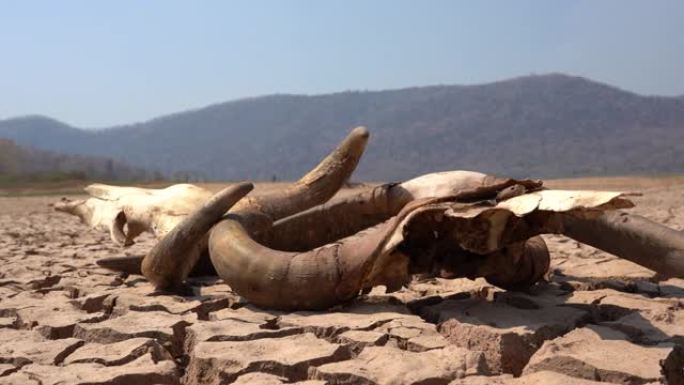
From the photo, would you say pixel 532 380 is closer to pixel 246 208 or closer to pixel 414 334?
pixel 414 334

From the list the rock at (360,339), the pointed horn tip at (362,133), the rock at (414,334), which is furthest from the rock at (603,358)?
the pointed horn tip at (362,133)

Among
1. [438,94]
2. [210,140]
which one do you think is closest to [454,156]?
[438,94]

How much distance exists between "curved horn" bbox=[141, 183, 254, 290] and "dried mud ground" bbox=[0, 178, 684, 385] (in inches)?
5.6

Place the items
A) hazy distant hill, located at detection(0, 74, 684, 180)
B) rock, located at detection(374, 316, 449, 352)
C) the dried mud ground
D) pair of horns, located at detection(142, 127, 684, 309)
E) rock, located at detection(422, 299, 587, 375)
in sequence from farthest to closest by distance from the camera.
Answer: hazy distant hill, located at detection(0, 74, 684, 180) < pair of horns, located at detection(142, 127, 684, 309) < rock, located at detection(374, 316, 449, 352) < rock, located at detection(422, 299, 587, 375) < the dried mud ground

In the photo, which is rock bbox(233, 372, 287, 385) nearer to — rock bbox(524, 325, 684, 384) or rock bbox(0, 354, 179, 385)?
rock bbox(0, 354, 179, 385)

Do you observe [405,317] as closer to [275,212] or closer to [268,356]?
[268,356]

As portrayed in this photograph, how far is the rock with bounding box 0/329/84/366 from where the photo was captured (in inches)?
107

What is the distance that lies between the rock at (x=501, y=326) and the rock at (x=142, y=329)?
99 cm

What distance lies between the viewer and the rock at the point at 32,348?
8.95 feet

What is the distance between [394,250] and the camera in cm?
297

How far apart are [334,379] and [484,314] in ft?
2.71

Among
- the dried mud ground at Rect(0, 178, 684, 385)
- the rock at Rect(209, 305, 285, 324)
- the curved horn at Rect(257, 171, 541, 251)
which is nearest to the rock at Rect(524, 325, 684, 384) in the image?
the dried mud ground at Rect(0, 178, 684, 385)

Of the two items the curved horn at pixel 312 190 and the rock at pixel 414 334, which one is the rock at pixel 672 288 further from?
the curved horn at pixel 312 190

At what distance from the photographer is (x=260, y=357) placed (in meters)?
2.58
